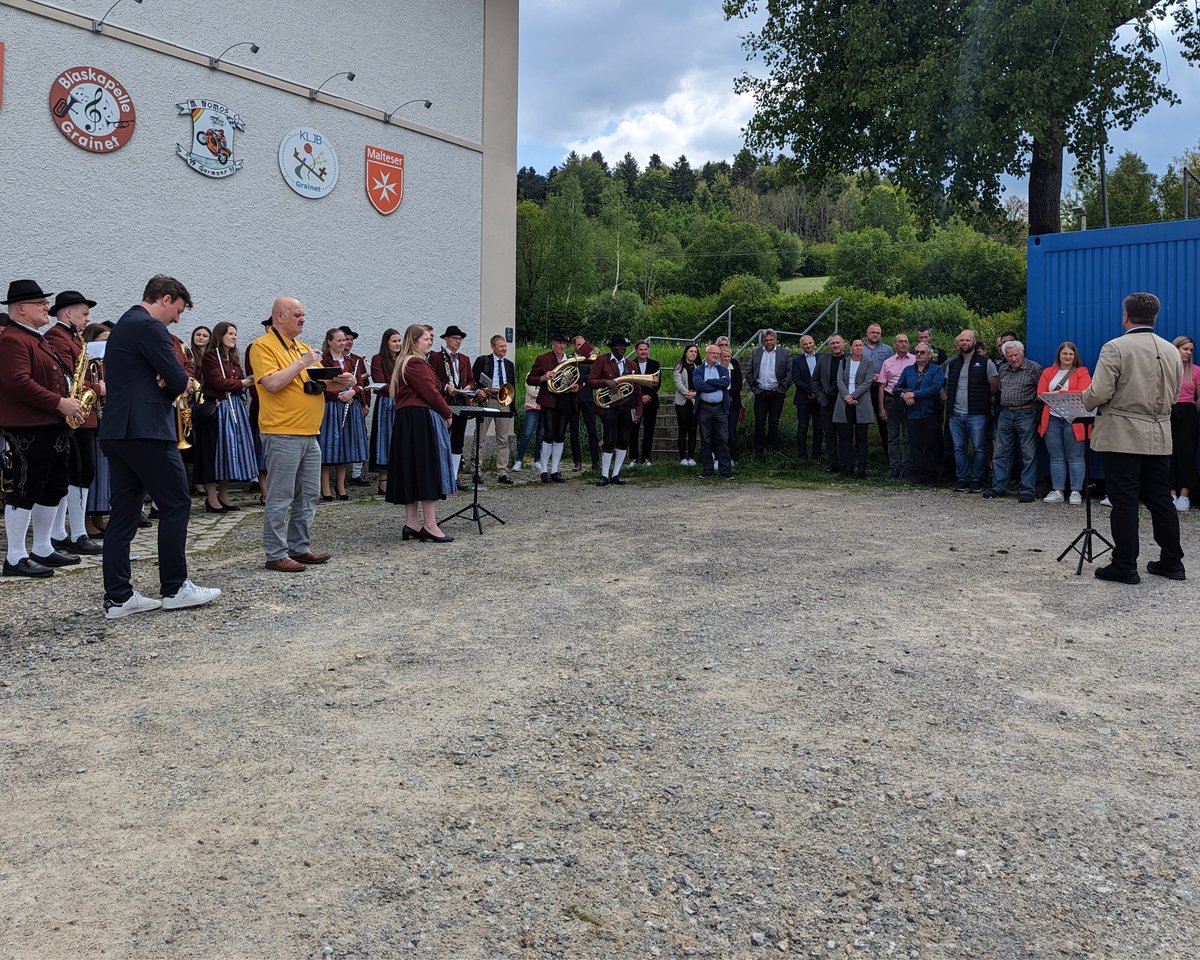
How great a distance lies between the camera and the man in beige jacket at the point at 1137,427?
24.4 feet

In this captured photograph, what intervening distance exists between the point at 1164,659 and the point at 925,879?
10.2ft

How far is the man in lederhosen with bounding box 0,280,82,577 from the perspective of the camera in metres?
7.17

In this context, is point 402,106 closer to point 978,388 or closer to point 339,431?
point 339,431

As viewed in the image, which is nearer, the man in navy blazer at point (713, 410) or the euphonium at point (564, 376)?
the euphonium at point (564, 376)

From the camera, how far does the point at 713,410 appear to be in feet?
47.3

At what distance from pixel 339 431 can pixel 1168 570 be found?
337 inches

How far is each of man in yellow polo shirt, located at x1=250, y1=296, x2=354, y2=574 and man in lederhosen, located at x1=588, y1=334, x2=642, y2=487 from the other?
6.32 meters

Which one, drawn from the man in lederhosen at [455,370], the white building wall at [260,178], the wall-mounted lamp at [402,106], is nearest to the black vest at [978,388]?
the man in lederhosen at [455,370]

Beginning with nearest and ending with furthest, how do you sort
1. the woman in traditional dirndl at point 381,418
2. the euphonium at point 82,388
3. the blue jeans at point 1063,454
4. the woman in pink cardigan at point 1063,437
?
the euphonium at point 82,388 < the woman in pink cardigan at point 1063,437 < the blue jeans at point 1063,454 < the woman in traditional dirndl at point 381,418

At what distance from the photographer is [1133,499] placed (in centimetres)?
746

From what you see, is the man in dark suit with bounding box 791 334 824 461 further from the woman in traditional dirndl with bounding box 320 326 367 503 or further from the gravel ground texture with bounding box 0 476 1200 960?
the gravel ground texture with bounding box 0 476 1200 960

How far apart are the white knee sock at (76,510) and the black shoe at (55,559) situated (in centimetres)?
58

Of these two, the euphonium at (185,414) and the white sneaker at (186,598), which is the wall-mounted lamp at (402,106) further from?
the white sneaker at (186,598)

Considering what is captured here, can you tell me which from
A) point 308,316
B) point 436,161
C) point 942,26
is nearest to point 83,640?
point 308,316
